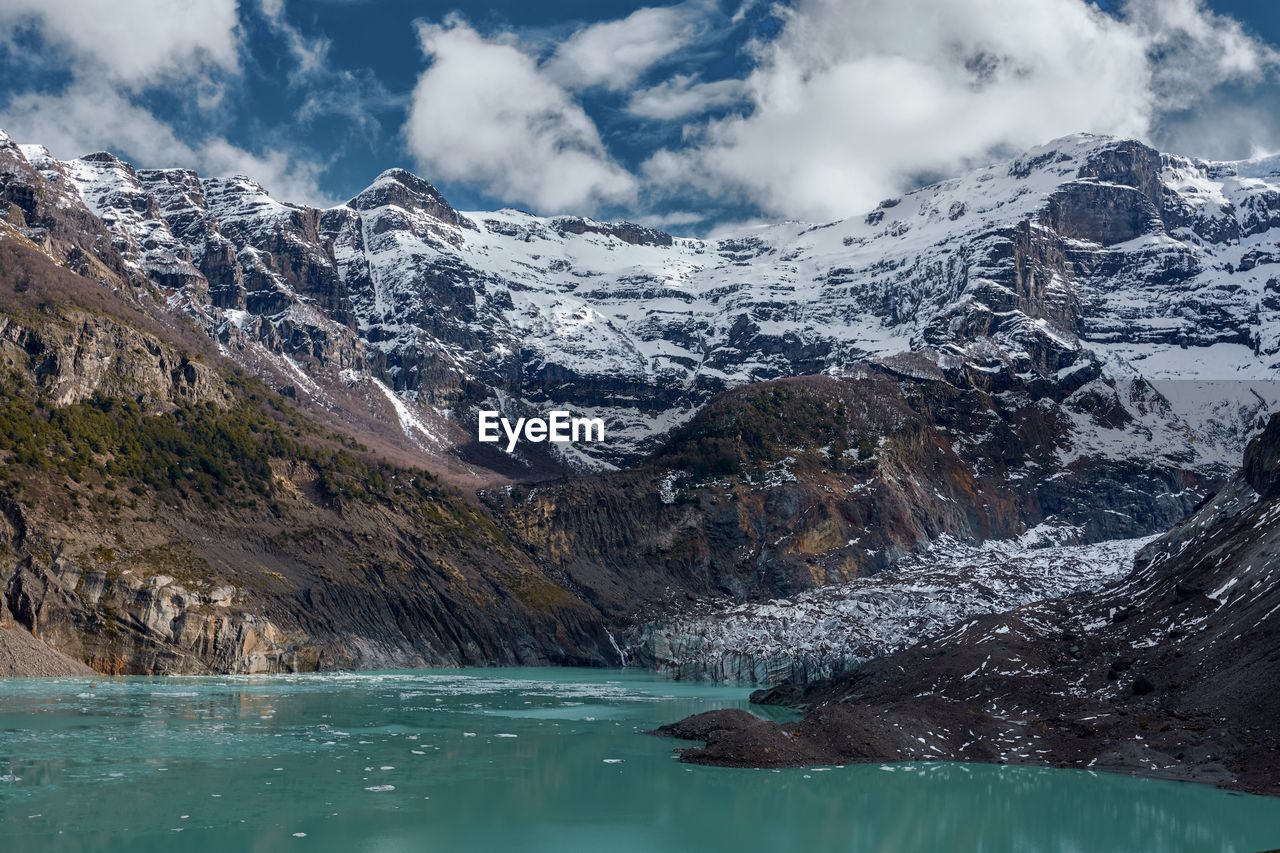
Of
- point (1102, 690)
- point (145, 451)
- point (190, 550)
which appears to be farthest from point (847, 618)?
point (145, 451)

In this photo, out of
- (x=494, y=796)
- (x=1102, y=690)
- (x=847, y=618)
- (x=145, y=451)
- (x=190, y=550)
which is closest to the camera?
(x=494, y=796)

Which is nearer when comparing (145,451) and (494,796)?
(494,796)

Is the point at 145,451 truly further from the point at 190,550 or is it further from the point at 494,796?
the point at 494,796

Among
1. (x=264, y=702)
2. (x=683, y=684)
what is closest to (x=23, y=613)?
(x=264, y=702)

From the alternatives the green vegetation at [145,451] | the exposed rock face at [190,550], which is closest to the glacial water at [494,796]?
the exposed rock face at [190,550]

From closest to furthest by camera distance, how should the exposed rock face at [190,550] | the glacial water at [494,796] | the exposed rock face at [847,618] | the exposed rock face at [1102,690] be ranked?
the glacial water at [494,796], the exposed rock face at [1102,690], the exposed rock face at [190,550], the exposed rock face at [847,618]

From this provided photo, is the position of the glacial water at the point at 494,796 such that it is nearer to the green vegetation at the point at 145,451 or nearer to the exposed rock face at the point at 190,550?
the exposed rock face at the point at 190,550
